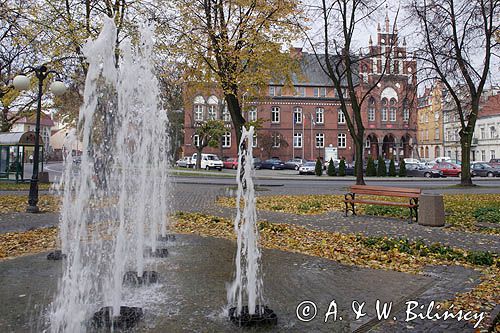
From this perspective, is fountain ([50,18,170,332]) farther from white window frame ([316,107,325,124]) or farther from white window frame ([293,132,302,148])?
white window frame ([316,107,325,124])

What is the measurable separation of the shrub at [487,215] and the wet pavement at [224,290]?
5998mm

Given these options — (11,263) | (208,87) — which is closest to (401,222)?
(11,263)

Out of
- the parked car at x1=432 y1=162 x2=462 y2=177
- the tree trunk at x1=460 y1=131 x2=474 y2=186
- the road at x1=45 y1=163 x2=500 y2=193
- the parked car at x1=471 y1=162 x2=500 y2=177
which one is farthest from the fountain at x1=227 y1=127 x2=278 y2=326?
the parked car at x1=471 y1=162 x2=500 y2=177

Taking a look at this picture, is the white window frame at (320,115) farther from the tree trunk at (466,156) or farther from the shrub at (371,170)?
the tree trunk at (466,156)

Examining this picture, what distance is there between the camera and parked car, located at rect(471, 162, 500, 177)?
4128 centimetres

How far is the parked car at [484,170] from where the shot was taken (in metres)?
41.3

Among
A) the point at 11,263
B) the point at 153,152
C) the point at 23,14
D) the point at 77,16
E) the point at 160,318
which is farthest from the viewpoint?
the point at 77,16

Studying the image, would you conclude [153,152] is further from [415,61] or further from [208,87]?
[415,61]

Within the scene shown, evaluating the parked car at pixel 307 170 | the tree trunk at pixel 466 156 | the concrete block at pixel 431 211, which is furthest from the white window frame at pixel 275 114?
the concrete block at pixel 431 211

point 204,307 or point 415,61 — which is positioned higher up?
point 415,61

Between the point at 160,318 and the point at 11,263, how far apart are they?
3693mm

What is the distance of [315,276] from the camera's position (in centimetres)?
572

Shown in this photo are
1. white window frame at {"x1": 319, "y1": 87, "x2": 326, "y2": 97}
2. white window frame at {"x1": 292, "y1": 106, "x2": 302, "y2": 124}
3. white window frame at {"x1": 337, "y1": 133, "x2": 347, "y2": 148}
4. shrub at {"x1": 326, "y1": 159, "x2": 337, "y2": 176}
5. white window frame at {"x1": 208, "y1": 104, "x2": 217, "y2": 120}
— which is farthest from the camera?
white window frame at {"x1": 319, "y1": 87, "x2": 326, "y2": 97}

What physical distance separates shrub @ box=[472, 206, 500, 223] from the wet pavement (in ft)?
19.7
